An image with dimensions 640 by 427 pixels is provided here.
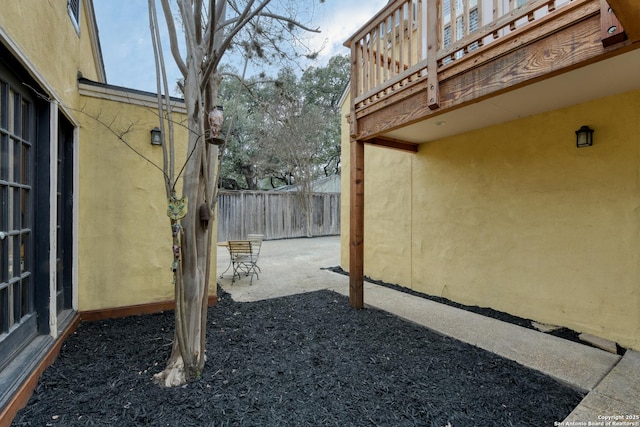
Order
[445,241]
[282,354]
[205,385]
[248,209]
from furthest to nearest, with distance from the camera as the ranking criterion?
[248,209] → [445,241] → [282,354] → [205,385]

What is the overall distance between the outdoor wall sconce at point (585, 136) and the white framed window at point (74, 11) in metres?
5.10

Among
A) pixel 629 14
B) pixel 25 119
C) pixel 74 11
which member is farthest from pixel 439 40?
pixel 74 11

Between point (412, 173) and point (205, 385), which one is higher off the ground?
point (412, 173)

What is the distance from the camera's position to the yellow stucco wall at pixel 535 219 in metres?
2.72

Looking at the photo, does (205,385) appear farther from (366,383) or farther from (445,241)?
(445,241)

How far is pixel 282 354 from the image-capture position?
257cm

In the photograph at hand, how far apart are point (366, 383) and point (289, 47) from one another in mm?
3173

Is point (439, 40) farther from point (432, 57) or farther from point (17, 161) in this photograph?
point (17, 161)

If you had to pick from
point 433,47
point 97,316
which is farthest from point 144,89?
point 433,47

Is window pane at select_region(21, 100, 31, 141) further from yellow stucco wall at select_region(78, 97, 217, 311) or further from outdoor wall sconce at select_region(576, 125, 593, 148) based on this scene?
outdoor wall sconce at select_region(576, 125, 593, 148)

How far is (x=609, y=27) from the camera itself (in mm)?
1638

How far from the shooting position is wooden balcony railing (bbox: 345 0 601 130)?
198 centimetres

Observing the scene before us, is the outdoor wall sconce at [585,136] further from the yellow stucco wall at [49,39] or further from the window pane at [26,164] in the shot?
the window pane at [26,164]

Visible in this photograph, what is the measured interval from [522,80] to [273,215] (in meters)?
9.60
